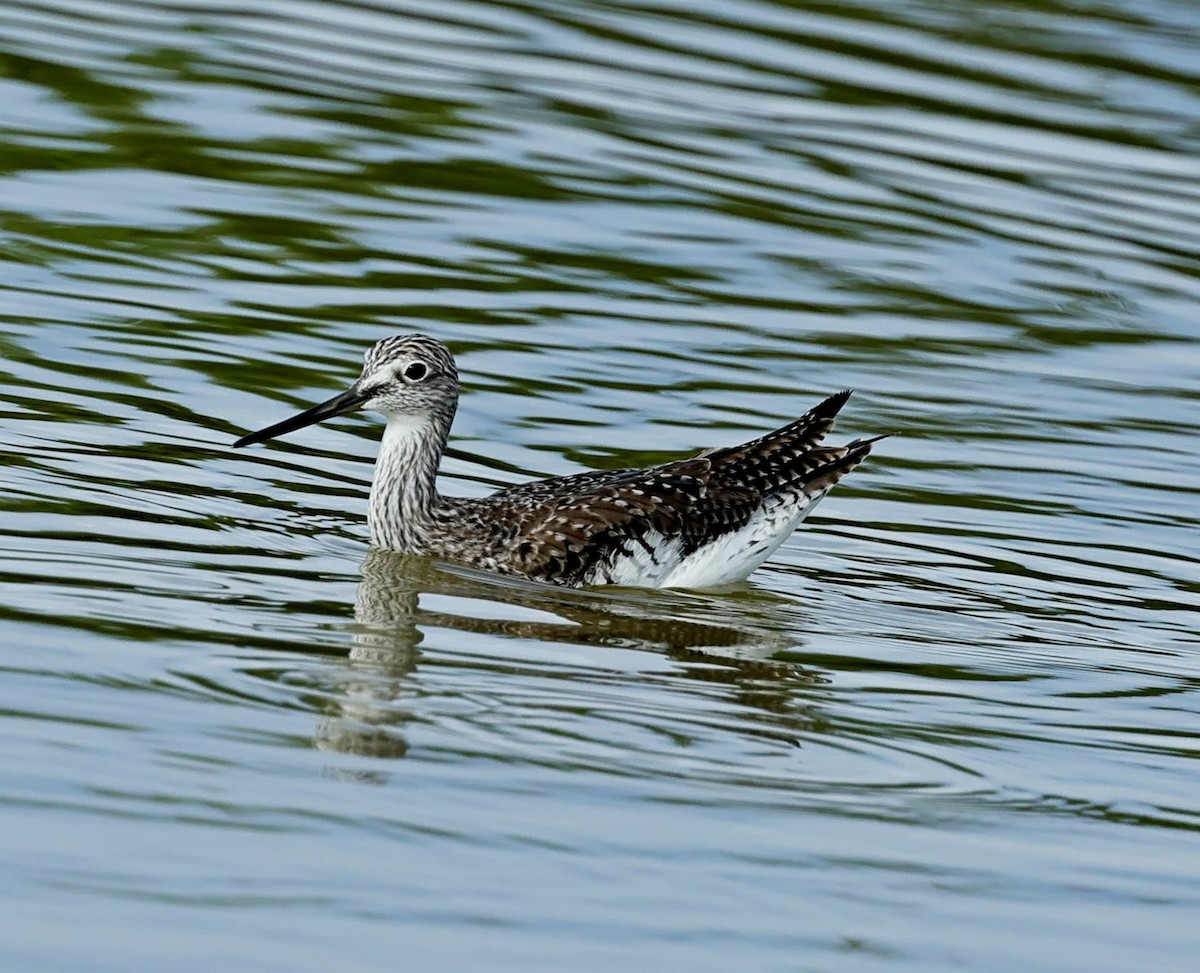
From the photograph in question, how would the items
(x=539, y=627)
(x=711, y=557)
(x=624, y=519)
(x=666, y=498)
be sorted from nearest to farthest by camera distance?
(x=539, y=627)
(x=624, y=519)
(x=711, y=557)
(x=666, y=498)

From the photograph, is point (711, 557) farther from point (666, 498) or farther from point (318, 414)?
point (318, 414)

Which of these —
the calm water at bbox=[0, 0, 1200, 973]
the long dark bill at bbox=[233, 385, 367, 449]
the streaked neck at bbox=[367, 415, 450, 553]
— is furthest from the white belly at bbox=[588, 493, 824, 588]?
the long dark bill at bbox=[233, 385, 367, 449]

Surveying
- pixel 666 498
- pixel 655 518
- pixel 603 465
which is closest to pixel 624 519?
pixel 655 518

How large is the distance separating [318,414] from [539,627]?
6.16 feet

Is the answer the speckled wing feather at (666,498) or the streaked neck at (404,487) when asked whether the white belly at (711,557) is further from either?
→ the streaked neck at (404,487)

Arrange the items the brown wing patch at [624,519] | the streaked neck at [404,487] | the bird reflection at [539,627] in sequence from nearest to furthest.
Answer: the bird reflection at [539,627], the brown wing patch at [624,519], the streaked neck at [404,487]

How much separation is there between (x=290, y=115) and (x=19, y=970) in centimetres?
1339

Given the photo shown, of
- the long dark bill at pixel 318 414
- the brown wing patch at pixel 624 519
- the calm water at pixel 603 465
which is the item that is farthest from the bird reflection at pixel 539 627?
the long dark bill at pixel 318 414

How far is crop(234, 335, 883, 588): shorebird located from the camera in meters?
11.1

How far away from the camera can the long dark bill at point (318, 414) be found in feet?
37.4

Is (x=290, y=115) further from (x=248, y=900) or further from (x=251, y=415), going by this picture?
(x=248, y=900)

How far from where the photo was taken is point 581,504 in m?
11.3

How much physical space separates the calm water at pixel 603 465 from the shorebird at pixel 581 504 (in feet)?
0.74

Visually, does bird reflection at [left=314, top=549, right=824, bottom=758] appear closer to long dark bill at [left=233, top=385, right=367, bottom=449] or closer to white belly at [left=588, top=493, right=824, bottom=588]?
white belly at [left=588, top=493, right=824, bottom=588]
